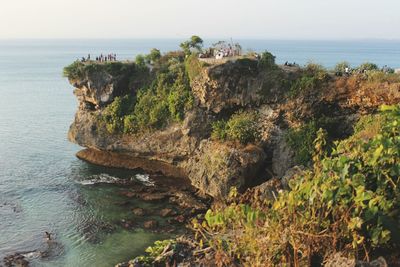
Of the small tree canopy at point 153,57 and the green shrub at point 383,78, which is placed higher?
the small tree canopy at point 153,57

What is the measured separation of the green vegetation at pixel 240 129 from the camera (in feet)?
109

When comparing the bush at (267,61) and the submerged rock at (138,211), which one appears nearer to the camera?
the submerged rock at (138,211)

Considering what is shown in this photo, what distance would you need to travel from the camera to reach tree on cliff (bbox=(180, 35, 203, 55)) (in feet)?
142

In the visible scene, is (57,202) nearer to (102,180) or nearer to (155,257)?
(102,180)

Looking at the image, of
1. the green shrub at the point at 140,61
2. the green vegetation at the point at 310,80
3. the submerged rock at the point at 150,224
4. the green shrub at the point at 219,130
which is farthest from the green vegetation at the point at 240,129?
the green shrub at the point at 140,61

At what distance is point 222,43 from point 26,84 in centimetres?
7102

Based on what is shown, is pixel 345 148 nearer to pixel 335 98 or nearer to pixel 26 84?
pixel 335 98

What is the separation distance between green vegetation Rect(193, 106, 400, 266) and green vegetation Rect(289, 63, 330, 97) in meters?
24.9

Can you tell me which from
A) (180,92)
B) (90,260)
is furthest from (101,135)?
(90,260)

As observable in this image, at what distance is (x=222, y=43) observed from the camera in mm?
40562

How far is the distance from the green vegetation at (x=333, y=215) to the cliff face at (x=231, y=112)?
22850mm

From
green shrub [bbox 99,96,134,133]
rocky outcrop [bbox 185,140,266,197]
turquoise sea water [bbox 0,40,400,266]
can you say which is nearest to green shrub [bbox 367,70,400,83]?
turquoise sea water [bbox 0,40,400,266]

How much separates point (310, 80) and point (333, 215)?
25.9 m

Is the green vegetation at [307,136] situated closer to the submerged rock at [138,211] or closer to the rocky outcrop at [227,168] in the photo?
the rocky outcrop at [227,168]
